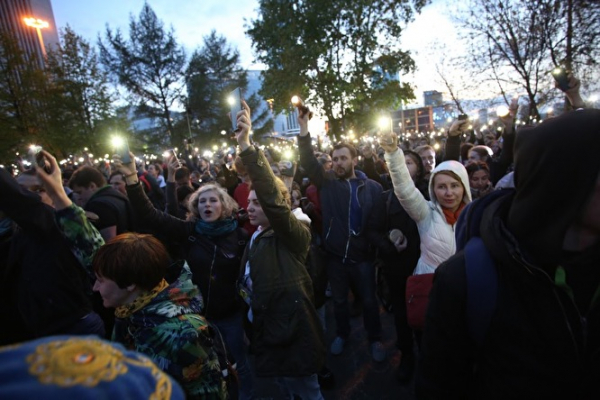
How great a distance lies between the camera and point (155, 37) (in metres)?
29.5

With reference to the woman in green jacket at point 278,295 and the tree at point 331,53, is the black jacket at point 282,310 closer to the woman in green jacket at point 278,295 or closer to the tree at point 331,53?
the woman in green jacket at point 278,295

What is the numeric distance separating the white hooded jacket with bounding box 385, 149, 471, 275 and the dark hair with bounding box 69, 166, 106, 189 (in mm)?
3115

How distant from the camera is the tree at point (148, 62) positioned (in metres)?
28.7

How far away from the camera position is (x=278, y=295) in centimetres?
229

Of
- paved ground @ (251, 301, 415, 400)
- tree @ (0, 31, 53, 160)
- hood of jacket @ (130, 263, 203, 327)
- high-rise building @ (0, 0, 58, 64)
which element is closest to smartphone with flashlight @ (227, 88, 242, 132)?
hood of jacket @ (130, 263, 203, 327)

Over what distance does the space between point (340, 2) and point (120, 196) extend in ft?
53.8

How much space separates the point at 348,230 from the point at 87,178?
295cm

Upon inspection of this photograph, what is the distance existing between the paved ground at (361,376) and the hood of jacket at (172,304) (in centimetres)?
202

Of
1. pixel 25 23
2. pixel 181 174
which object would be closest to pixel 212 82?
pixel 25 23

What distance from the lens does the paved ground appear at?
3.04 m

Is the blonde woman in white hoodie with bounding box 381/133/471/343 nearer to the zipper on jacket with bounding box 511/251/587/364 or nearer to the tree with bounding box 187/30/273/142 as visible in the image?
the zipper on jacket with bounding box 511/251/587/364

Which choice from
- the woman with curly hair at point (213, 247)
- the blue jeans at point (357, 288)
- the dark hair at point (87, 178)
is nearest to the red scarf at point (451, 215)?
the blue jeans at point (357, 288)

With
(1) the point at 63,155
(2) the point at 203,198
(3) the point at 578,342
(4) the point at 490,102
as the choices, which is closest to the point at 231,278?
(2) the point at 203,198

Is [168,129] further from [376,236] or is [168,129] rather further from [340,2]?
[376,236]
